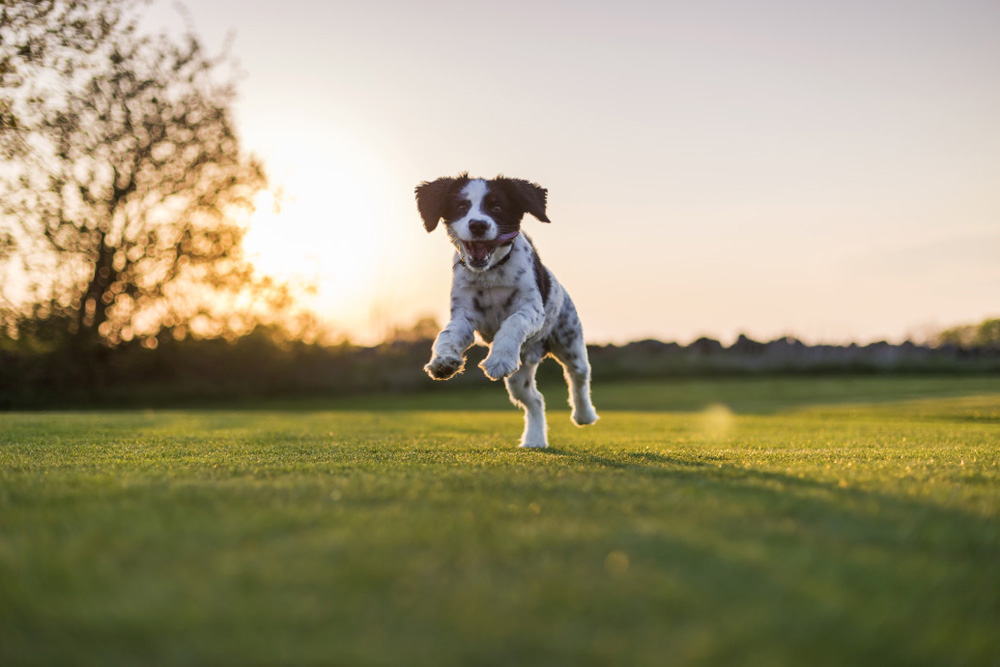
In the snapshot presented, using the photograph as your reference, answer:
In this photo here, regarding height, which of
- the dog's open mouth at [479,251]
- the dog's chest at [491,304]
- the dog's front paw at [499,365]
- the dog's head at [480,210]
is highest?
Result: the dog's head at [480,210]

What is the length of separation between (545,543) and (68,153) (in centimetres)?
2326

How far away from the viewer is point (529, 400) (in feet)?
21.2

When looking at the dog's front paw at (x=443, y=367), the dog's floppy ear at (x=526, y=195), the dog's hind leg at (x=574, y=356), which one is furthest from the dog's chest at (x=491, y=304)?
the dog's hind leg at (x=574, y=356)

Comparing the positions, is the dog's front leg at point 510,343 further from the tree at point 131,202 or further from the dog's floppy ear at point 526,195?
the tree at point 131,202

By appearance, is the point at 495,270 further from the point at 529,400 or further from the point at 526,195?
the point at 529,400

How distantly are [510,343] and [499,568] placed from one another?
130 inches

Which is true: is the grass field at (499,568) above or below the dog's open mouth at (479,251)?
below

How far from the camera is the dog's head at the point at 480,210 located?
543 centimetres

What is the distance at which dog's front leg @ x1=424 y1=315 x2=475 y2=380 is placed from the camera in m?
4.76

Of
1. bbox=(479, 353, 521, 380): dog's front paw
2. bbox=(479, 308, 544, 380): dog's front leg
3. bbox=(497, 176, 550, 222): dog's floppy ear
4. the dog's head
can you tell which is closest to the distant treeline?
the dog's head

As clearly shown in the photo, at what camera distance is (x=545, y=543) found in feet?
6.56

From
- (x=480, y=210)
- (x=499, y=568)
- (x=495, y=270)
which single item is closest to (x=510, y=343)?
(x=495, y=270)

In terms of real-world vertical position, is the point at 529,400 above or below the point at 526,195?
below

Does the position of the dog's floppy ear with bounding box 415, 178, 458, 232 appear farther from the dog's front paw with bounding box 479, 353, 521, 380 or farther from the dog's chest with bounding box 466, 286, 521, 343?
the dog's front paw with bounding box 479, 353, 521, 380
